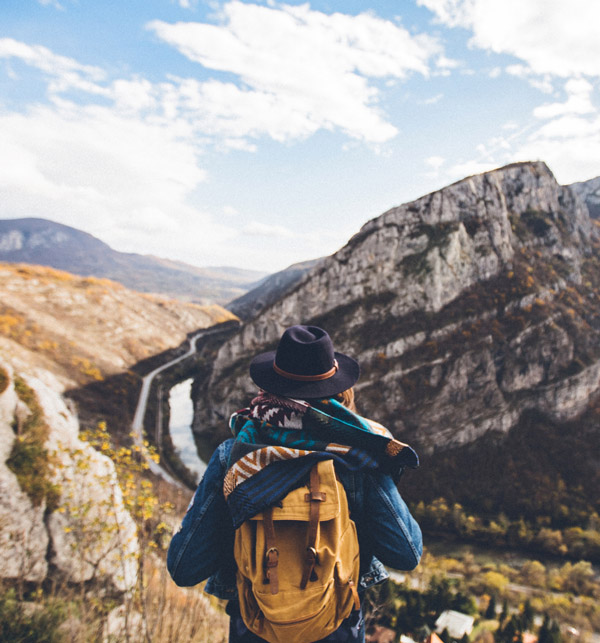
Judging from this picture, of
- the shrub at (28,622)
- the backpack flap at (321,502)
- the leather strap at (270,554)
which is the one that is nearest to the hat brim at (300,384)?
the backpack flap at (321,502)

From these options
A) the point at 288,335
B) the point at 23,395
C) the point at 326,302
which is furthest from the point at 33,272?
the point at 288,335

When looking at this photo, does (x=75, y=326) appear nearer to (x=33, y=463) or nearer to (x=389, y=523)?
(x=33, y=463)

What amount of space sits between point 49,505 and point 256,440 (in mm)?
15882

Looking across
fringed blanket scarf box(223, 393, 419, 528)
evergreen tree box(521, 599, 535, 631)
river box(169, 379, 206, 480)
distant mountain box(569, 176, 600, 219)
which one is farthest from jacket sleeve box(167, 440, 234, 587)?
distant mountain box(569, 176, 600, 219)

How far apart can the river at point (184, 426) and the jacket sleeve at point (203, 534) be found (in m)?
47.9

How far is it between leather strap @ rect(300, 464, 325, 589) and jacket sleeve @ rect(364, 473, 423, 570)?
55cm

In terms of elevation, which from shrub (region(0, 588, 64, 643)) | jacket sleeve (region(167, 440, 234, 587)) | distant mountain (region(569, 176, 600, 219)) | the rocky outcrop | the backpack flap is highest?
distant mountain (region(569, 176, 600, 219))

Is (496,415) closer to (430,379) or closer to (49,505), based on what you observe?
(430,379)

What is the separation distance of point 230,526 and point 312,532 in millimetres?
854

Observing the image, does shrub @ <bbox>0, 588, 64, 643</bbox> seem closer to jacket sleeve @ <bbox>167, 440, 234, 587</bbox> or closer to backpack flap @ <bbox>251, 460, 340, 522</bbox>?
jacket sleeve @ <bbox>167, 440, 234, 587</bbox>

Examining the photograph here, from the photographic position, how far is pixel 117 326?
321 feet

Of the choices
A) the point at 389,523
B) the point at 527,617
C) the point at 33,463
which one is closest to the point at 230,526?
the point at 389,523

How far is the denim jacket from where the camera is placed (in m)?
2.30

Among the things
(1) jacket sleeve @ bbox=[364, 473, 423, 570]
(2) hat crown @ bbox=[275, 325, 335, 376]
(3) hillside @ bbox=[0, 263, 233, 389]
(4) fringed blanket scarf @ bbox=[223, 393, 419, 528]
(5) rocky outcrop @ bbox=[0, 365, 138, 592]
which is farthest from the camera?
(3) hillside @ bbox=[0, 263, 233, 389]
